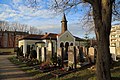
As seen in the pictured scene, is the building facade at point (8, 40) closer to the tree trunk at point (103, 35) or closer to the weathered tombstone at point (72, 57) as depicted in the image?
the weathered tombstone at point (72, 57)

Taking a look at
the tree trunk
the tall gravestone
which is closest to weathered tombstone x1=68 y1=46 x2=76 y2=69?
the tall gravestone

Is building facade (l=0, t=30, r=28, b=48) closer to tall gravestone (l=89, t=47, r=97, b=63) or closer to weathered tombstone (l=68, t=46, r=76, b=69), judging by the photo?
tall gravestone (l=89, t=47, r=97, b=63)

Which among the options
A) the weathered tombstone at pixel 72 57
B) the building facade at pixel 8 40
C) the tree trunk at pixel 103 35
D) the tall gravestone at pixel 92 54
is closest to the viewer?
the tree trunk at pixel 103 35

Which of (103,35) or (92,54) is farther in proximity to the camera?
(92,54)

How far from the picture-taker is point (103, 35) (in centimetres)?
802

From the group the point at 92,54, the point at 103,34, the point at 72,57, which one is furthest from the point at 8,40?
the point at 103,34

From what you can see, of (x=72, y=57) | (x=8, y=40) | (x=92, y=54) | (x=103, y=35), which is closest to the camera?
(x=103, y=35)

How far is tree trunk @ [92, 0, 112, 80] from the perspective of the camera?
7844 mm

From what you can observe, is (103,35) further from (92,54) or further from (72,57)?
(92,54)

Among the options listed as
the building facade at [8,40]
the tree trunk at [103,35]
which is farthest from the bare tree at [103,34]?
the building facade at [8,40]

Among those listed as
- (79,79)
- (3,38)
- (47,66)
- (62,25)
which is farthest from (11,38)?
(79,79)

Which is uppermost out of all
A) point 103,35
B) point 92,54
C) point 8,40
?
point 8,40

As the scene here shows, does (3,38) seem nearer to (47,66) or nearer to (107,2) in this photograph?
(47,66)

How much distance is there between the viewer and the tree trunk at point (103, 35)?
25.7ft
